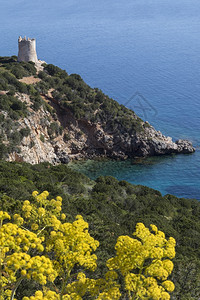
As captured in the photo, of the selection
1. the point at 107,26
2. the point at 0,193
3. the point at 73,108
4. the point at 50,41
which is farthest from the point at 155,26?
the point at 0,193

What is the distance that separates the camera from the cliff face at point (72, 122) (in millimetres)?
46375

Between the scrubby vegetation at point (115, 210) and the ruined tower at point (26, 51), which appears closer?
the scrubby vegetation at point (115, 210)

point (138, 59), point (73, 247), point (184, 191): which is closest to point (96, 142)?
point (184, 191)

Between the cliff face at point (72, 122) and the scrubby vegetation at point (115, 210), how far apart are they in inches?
398

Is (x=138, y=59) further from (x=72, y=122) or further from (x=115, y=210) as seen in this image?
(x=115, y=210)

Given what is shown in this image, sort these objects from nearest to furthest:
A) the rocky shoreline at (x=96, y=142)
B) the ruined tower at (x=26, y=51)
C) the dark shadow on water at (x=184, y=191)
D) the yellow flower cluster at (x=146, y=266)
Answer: the yellow flower cluster at (x=146, y=266) < the dark shadow on water at (x=184, y=191) < the rocky shoreline at (x=96, y=142) < the ruined tower at (x=26, y=51)

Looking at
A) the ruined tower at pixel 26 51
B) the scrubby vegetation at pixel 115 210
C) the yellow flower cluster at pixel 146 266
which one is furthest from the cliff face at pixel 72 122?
the yellow flower cluster at pixel 146 266

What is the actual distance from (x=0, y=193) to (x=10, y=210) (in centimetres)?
487

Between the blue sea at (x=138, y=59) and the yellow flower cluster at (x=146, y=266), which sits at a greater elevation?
the blue sea at (x=138, y=59)

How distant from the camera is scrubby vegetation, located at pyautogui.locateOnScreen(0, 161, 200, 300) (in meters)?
15.4

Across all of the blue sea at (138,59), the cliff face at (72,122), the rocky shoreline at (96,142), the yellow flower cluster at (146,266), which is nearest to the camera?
the yellow flower cluster at (146,266)

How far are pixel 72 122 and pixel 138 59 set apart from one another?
2476 inches

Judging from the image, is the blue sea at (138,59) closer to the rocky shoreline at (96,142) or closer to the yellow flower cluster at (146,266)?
the rocky shoreline at (96,142)

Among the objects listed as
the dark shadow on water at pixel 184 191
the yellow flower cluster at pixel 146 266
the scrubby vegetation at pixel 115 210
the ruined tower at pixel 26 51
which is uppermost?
the ruined tower at pixel 26 51
